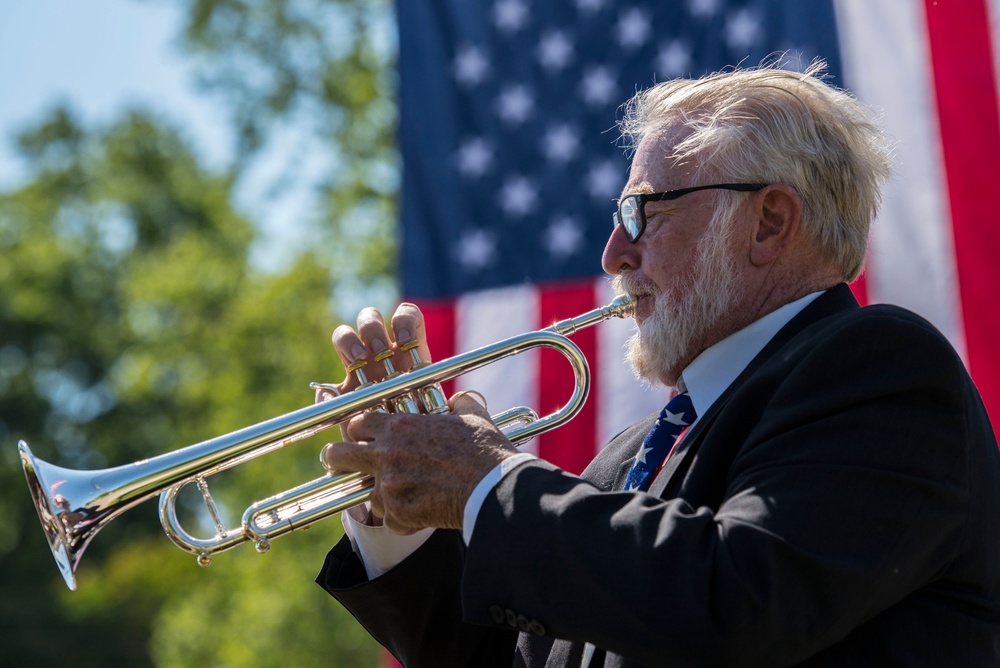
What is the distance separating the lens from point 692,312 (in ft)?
8.72

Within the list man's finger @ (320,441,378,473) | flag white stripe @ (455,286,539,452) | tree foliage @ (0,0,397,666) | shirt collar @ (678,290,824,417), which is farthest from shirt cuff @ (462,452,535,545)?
tree foliage @ (0,0,397,666)

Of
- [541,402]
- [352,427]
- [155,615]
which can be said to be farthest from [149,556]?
[352,427]

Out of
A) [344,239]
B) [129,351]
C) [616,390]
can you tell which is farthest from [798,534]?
[129,351]

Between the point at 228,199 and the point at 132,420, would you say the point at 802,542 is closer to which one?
the point at 228,199

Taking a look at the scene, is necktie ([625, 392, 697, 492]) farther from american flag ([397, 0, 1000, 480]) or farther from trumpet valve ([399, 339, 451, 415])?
american flag ([397, 0, 1000, 480])

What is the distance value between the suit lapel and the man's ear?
192mm

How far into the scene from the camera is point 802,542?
1.90 m

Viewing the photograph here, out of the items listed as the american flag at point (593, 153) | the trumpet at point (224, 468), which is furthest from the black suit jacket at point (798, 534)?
A: the american flag at point (593, 153)

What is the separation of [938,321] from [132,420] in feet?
98.9

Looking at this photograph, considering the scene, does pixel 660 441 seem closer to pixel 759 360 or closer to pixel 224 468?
pixel 759 360

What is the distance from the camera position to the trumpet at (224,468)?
2.64 meters

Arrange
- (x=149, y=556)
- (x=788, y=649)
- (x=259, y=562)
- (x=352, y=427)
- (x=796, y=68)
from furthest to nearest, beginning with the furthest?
1. (x=149, y=556)
2. (x=259, y=562)
3. (x=796, y=68)
4. (x=352, y=427)
5. (x=788, y=649)

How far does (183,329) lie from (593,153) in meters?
16.4

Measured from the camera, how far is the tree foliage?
15.4 metres
